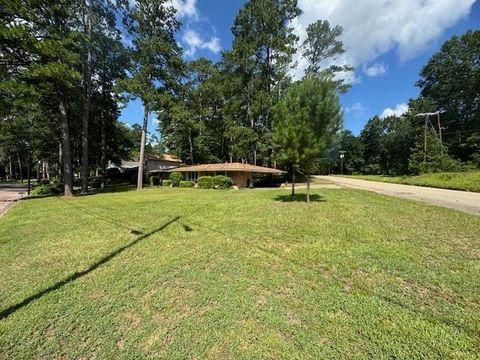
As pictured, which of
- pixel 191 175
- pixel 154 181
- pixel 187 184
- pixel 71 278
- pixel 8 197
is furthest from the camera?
pixel 154 181

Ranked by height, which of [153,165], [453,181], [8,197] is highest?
[153,165]

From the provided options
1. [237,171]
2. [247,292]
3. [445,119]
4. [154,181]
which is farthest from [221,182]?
[445,119]

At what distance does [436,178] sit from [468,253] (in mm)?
19491

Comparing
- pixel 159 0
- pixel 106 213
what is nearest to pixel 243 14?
pixel 159 0

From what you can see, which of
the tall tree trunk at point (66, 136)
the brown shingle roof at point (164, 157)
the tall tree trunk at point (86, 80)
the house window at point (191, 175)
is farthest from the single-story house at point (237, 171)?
the brown shingle roof at point (164, 157)

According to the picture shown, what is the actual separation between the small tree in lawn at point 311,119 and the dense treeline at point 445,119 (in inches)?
708

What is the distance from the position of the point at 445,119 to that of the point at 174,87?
41.2 metres

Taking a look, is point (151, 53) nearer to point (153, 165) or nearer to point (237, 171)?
point (237, 171)

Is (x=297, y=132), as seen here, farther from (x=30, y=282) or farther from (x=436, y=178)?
(x=436, y=178)

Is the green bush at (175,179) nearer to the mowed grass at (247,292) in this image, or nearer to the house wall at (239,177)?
the house wall at (239,177)

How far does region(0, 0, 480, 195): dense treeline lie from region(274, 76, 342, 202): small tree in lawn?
0.21 feet

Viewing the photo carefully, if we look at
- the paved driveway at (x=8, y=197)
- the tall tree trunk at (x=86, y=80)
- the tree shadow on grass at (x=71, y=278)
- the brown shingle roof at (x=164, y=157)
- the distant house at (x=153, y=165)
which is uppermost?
the tall tree trunk at (x=86, y=80)

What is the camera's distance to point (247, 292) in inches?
145

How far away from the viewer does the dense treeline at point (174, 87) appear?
A: 11.5 m
